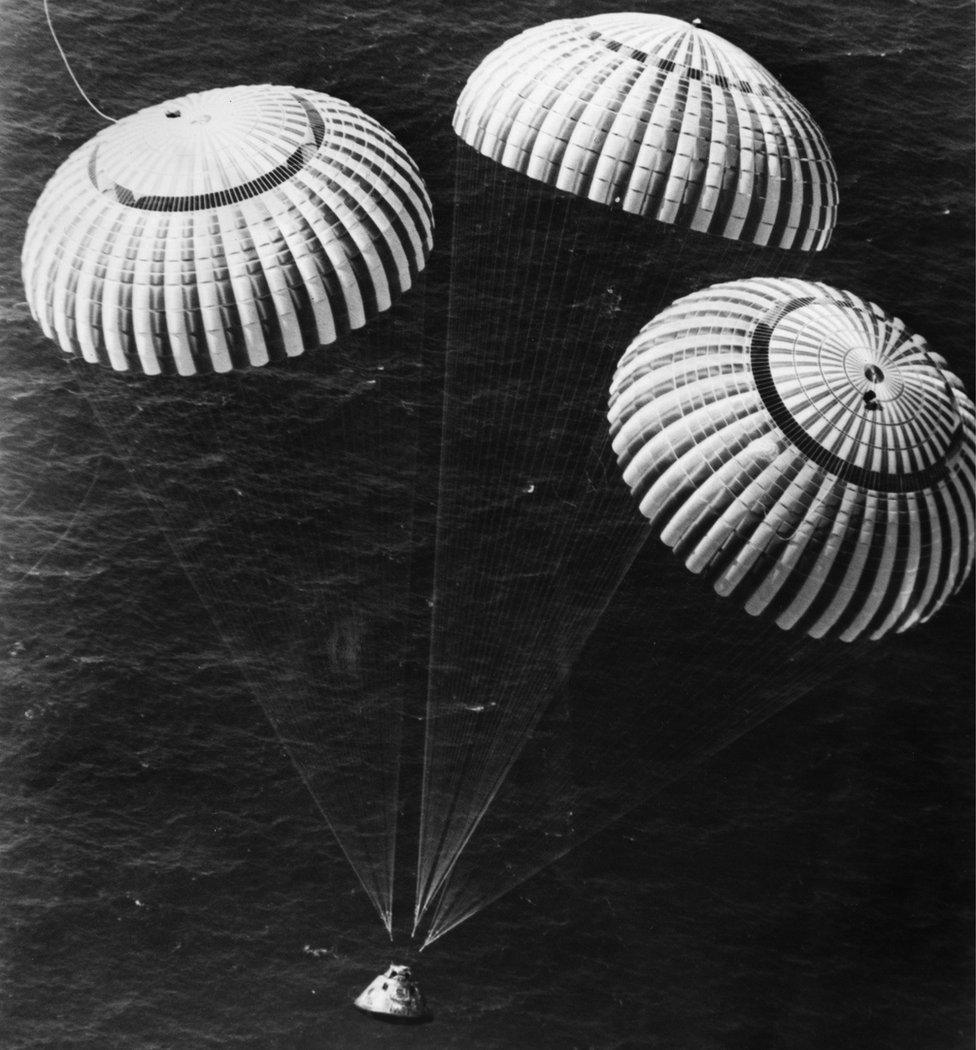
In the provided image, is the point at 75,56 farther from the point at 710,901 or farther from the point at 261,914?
the point at 710,901

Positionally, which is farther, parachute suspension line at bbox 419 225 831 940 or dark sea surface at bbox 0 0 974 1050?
parachute suspension line at bbox 419 225 831 940

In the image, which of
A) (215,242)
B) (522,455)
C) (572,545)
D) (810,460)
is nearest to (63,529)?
(522,455)

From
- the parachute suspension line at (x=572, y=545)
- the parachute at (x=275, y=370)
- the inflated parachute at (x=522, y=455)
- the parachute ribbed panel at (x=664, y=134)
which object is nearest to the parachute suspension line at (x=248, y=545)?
the parachute at (x=275, y=370)

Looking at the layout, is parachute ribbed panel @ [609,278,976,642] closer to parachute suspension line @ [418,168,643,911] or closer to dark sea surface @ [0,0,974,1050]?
parachute suspension line @ [418,168,643,911]

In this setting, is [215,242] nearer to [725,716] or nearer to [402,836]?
[402,836]

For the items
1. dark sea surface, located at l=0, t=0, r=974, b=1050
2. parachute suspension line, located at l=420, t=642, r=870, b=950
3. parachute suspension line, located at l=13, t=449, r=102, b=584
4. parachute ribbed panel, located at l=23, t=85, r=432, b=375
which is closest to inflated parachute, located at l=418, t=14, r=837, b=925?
dark sea surface, located at l=0, t=0, r=974, b=1050

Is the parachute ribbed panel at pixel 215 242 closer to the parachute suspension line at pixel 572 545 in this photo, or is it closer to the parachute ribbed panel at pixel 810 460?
the parachute ribbed panel at pixel 810 460
